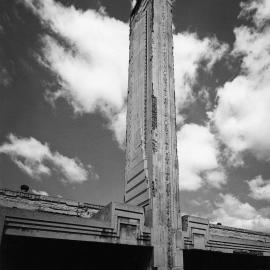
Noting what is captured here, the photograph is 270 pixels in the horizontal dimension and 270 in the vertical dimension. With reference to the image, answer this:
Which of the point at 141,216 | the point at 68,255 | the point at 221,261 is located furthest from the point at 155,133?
the point at 221,261

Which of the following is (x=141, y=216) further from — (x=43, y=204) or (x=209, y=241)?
(x=43, y=204)

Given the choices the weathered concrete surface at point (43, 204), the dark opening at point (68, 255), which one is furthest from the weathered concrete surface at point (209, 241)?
the weathered concrete surface at point (43, 204)

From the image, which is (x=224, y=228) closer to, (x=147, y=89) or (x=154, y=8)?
(x=147, y=89)

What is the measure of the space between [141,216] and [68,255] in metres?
2.75

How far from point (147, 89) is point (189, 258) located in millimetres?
6480

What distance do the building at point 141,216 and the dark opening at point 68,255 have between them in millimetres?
26

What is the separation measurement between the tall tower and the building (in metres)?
0.03

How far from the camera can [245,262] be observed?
39.4 ft

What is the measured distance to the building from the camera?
21.1 feet

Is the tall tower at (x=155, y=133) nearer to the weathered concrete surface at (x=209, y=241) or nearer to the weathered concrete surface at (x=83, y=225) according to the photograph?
the weathered concrete surface at (x=209, y=241)

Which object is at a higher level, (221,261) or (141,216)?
(141,216)

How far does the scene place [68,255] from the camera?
847 cm

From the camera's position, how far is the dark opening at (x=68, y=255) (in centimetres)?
760

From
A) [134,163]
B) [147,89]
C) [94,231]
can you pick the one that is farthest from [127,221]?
[147,89]
